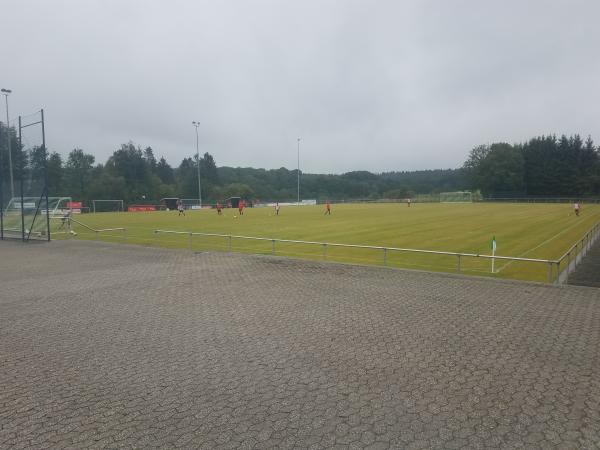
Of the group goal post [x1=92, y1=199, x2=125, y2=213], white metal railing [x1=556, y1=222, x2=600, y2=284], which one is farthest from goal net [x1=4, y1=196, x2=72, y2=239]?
goal post [x1=92, y1=199, x2=125, y2=213]

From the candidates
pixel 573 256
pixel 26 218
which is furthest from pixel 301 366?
pixel 26 218

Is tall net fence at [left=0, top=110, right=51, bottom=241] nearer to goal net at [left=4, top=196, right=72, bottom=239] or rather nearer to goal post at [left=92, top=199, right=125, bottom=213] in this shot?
goal net at [left=4, top=196, right=72, bottom=239]

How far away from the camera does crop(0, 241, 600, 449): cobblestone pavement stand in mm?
4027

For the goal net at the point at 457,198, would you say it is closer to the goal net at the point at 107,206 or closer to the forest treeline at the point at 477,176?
the forest treeline at the point at 477,176

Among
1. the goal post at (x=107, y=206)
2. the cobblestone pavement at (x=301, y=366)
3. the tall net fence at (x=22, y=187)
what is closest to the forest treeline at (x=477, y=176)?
the goal post at (x=107, y=206)

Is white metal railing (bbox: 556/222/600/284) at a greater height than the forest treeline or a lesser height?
lesser

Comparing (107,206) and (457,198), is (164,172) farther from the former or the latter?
(457,198)

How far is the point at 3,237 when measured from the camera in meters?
24.0

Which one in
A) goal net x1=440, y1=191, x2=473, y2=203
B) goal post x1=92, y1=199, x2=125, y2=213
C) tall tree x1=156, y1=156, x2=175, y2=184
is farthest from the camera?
tall tree x1=156, y1=156, x2=175, y2=184

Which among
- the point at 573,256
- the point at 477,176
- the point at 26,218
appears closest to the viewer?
the point at 573,256

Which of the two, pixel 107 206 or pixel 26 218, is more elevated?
pixel 107 206

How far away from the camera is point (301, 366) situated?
18.1ft

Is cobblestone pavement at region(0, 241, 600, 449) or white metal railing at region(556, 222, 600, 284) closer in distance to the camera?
cobblestone pavement at region(0, 241, 600, 449)

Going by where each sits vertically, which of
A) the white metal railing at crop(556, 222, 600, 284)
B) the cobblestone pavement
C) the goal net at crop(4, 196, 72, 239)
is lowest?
the cobblestone pavement
